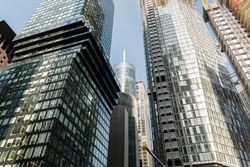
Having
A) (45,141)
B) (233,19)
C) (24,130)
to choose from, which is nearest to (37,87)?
(24,130)

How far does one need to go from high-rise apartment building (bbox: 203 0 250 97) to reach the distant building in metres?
92.1

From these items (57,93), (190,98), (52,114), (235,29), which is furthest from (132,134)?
(52,114)

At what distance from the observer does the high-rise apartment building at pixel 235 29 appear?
84156mm

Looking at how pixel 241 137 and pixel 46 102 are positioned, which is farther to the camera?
pixel 241 137

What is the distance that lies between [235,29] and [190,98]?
108 feet

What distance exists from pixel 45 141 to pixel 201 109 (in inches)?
2233

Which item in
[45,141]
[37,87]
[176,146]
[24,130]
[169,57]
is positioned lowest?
[45,141]

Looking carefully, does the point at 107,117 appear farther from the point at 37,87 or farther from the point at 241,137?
the point at 241,137

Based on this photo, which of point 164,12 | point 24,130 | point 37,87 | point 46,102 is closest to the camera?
point 24,130

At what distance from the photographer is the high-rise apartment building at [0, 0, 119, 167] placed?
5919 cm

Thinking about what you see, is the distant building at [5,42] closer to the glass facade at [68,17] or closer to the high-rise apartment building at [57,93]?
the glass facade at [68,17]

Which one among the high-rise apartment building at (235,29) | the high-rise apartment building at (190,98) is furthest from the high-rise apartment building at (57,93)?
the high-rise apartment building at (235,29)

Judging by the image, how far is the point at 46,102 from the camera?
2657 inches

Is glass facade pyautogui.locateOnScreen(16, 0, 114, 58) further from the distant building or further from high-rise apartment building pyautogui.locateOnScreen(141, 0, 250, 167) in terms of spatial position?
high-rise apartment building pyautogui.locateOnScreen(141, 0, 250, 167)
